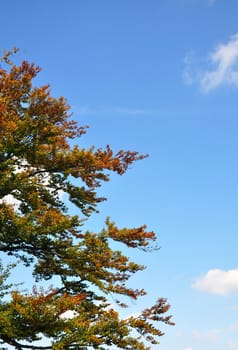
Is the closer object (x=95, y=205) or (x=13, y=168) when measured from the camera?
(x=13, y=168)

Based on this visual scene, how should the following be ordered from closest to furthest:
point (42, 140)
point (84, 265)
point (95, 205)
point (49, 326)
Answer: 1. point (49, 326)
2. point (84, 265)
3. point (42, 140)
4. point (95, 205)

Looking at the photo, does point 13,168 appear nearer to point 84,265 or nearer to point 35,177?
point 35,177

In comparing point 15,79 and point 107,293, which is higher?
point 15,79

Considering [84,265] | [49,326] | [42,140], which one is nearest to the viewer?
[49,326]

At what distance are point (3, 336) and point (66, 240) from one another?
364cm

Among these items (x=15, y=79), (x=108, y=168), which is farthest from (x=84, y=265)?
(x=15, y=79)

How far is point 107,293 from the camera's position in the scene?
16594 millimetres

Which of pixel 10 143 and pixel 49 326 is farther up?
pixel 10 143

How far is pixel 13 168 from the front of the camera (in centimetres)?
1677

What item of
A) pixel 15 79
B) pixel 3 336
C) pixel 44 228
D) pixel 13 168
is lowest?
pixel 3 336

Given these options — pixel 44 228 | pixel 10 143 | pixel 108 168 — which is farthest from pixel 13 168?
pixel 108 168

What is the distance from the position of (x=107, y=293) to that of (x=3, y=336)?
11.8ft

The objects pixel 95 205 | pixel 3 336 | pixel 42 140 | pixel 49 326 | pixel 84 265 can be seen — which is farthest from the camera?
pixel 95 205

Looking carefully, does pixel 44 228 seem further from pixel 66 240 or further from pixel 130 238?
pixel 130 238
